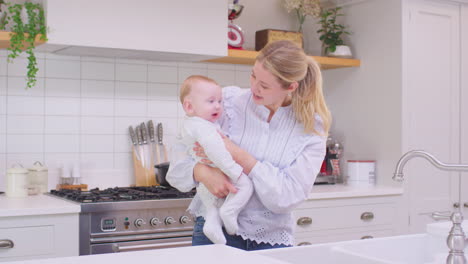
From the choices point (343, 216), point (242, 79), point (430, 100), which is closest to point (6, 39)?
point (242, 79)

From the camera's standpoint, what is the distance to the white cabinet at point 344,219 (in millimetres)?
3613

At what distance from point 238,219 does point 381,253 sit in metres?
0.49

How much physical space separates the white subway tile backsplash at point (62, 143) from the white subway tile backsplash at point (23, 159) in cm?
6

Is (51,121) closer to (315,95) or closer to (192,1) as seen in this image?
(192,1)

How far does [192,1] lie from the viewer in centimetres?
351

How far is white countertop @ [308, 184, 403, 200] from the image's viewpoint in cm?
363

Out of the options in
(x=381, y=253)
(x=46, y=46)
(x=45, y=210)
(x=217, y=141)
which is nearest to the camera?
(x=381, y=253)

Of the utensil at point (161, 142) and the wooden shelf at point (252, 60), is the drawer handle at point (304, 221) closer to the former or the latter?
the utensil at point (161, 142)

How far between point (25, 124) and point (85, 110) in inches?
13.6

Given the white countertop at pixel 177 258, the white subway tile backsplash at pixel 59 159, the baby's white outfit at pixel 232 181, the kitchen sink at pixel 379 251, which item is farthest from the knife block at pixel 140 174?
the white countertop at pixel 177 258

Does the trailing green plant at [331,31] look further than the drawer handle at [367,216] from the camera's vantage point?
Yes

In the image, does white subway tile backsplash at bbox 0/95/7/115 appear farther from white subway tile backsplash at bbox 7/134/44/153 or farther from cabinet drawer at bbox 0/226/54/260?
cabinet drawer at bbox 0/226/54/260

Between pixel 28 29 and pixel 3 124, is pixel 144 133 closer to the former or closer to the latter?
pixel 3 124

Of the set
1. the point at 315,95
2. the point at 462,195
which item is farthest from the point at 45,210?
the point at 462,195
